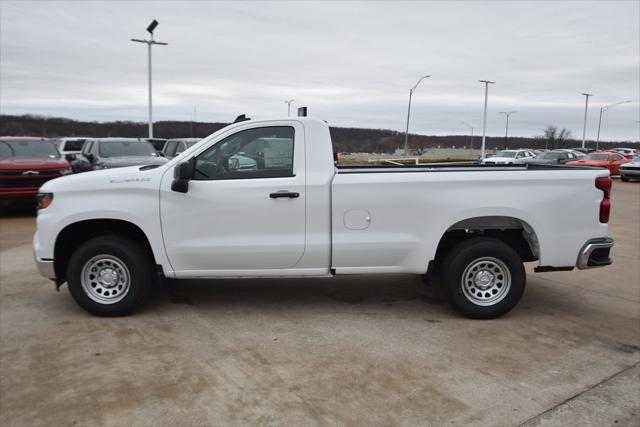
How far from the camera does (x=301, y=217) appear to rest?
549 centimetres

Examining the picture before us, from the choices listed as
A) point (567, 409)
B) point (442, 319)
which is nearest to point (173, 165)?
point (442, 319)

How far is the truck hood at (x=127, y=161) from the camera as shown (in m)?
14.3

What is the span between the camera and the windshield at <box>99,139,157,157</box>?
607 inches

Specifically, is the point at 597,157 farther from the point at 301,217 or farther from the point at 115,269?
the point at 115,269

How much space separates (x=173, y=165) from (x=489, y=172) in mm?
3235

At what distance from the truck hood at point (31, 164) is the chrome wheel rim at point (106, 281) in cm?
840

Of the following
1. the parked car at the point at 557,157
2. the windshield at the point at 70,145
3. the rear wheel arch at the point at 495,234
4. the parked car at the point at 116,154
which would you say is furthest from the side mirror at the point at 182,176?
the parked car at the point at 557,157

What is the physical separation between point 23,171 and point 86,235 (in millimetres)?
8069

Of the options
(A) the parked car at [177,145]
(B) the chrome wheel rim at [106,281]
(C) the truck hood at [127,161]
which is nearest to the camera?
(B) the chrome wheel rim at [106,281]

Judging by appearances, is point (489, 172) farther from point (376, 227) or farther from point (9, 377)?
point (9, 377)

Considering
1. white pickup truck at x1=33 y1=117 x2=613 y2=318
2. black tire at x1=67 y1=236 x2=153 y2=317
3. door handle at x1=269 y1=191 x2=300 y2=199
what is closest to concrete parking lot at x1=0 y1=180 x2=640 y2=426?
black tire at x1=67 y1=236 x2=153 y2=317

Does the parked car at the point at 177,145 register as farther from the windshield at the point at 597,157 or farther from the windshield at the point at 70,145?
the windshield at the point at 597,157

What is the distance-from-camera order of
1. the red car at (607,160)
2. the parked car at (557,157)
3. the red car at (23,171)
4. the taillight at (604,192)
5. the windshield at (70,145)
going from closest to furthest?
the taillight at (604,192) < the red car at (23,171) < the windshield at (70,145) < the red car at (607,160) < the parked car at (557,157)

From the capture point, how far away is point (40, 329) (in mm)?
5320
